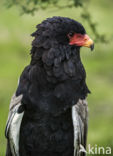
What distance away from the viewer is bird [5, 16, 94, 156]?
6.15m

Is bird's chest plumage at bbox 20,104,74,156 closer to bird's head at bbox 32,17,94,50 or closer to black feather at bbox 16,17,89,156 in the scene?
black feather at bbox 16,17,89,156

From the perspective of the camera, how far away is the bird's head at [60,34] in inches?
241

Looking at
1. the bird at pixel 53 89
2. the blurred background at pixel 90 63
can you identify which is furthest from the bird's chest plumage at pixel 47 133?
the blurred background at pixel 90 63

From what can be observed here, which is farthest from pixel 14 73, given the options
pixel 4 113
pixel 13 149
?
pixel 13 149

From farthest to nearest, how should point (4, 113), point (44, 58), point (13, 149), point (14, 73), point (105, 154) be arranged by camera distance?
point (14, 73)
point (4, 113)
point (105, 154)
point (13, 149)
point (44, 58)

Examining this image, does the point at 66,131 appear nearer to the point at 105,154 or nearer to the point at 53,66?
the point at 53,66

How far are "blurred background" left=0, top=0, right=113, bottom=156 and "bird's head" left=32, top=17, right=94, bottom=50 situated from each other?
3.78 m

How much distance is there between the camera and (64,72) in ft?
20.3

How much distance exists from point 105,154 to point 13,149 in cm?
296

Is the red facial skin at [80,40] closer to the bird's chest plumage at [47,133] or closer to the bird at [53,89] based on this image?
the bird at [53,89]

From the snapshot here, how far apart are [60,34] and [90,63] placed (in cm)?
818

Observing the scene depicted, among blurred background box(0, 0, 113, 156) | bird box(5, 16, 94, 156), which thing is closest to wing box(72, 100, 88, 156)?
bird box(5, 16, 94, 156)

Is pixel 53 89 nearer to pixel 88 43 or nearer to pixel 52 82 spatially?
pixel 52 82

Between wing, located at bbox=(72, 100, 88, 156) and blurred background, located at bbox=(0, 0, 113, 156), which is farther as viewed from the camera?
blurred background, located at bbox=(0, 0, 113, 156)
